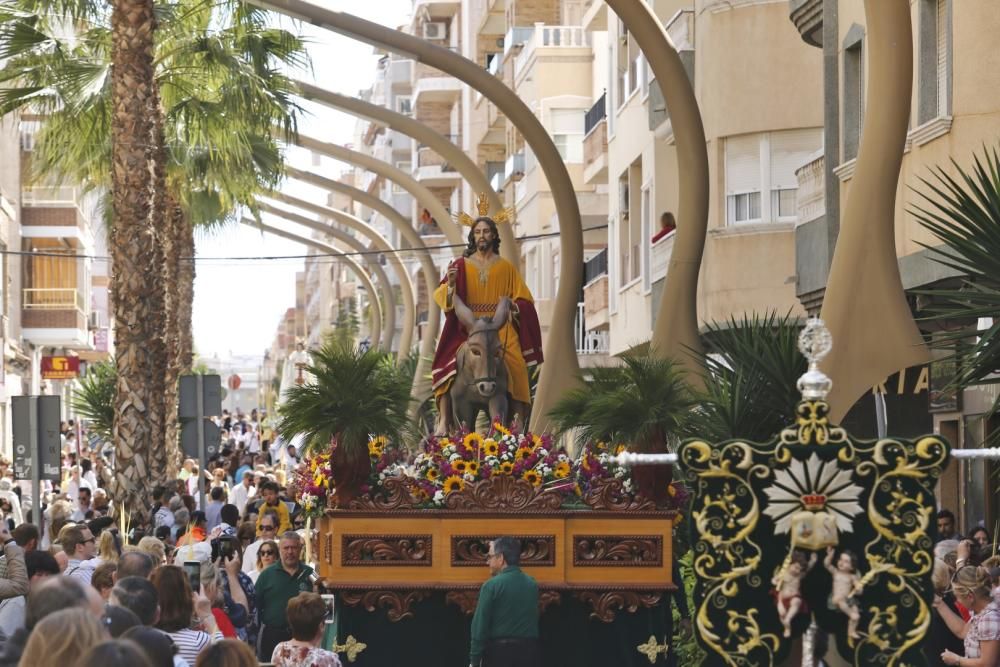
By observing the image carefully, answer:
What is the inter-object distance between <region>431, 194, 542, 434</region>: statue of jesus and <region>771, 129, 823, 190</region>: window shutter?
12.2m

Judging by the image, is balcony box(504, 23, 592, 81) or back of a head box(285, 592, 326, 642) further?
balcony box(504, 23, 592, 81)

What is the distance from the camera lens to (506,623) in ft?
42.2

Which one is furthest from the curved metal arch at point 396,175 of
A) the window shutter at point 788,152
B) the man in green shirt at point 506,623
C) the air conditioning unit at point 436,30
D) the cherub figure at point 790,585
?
the air conditioning unit at point 436,30

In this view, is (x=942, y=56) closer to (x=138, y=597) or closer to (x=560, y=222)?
(x=560, y=222)

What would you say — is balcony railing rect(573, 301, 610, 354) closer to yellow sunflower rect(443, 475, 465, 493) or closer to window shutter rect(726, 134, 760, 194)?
window shutter rect(726, 134, 760, 194)

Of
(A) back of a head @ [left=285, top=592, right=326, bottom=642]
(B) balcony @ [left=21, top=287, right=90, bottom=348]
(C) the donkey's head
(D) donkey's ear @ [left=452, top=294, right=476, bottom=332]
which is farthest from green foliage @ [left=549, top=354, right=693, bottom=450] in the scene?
(B) balcony @ [left=21, top=287, right=90, bottom=348]

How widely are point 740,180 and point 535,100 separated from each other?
26731mm

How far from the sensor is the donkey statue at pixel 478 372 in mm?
16812

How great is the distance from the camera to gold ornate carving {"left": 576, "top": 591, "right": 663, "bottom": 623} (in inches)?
562

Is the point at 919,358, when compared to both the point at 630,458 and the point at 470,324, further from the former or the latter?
the point at 630,458

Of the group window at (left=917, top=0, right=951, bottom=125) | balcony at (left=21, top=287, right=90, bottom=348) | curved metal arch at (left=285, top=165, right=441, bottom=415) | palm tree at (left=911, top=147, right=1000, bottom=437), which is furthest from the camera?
balcony at (left=21, top=287, right=90, bottom=348)

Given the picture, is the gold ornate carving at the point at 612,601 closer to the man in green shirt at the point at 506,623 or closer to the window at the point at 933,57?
the man in green shirt at the point at 506,623

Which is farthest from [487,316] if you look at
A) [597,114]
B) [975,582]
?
[597,114]

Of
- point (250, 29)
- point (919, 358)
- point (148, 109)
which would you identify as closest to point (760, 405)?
point (919, 358)
